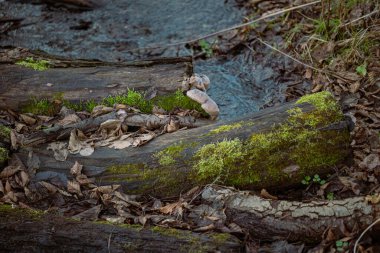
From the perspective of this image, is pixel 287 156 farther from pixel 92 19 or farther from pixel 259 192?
pixel 92 19

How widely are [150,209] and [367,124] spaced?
273 centimetres

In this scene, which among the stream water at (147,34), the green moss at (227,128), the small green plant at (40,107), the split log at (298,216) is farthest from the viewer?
the stream water at (147,34)

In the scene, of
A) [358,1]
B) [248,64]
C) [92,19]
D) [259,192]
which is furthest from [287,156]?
[92,19]

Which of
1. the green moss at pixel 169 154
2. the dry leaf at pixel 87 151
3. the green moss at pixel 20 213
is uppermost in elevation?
the dry leaf at pixel 87 151

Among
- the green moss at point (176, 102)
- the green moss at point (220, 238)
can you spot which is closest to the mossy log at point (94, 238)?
the green moss at point (220, 238)

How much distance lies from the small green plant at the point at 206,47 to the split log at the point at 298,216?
12.3 feet

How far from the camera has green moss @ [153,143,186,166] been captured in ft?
14.4

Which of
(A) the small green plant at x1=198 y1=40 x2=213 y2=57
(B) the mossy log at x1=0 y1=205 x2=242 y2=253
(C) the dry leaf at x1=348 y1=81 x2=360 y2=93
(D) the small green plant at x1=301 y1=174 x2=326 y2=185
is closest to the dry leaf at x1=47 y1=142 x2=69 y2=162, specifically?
(B) the mossy log at x1=0 y1=205 x2=242 y2=253

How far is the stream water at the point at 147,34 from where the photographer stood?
6719 mm

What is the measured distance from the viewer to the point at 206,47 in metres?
7.36

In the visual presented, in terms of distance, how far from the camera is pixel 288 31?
282 inches

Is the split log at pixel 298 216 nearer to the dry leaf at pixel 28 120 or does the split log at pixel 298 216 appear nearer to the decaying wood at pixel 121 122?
the decaying wood at pixel 121 122

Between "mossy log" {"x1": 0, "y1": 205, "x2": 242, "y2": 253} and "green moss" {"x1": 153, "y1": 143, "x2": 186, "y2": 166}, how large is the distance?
824 millimetres

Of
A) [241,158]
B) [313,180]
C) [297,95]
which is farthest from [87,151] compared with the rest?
[297,95]
